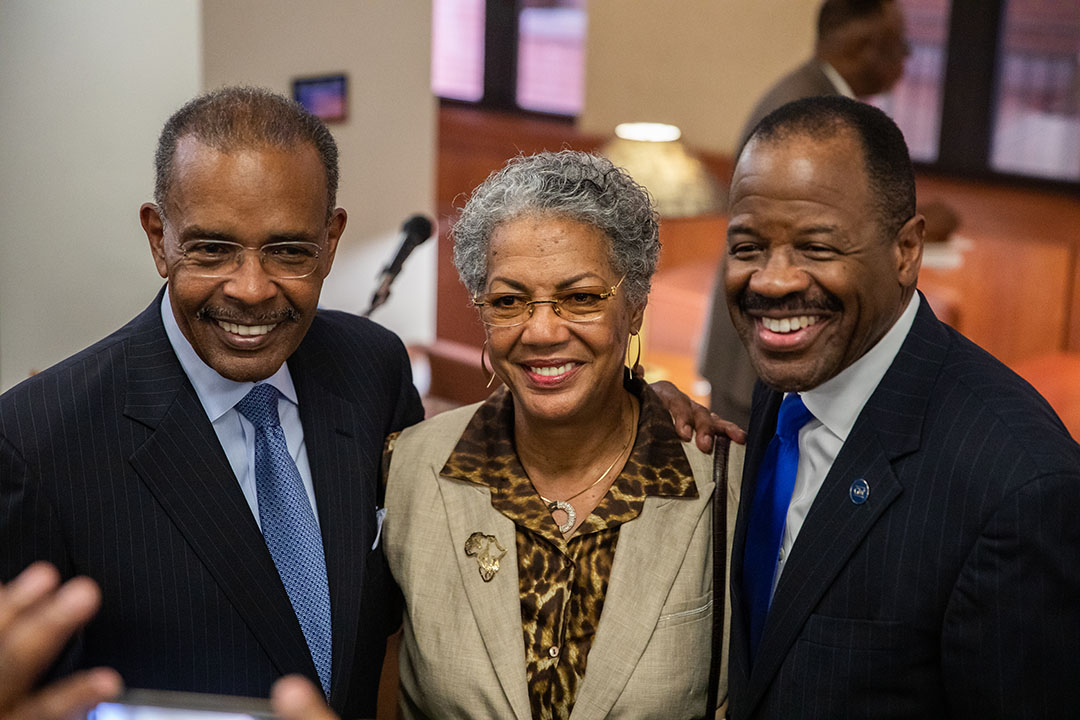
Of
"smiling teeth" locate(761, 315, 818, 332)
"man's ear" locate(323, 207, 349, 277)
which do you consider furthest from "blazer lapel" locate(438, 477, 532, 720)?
"smiling teeth" locate(761, 315, 818, 332)

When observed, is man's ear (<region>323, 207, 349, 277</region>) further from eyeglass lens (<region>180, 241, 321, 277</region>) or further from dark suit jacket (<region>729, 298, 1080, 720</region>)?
dark suit jacket (<region>729, 298, 1080, 720</region>)

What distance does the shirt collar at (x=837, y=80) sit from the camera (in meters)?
4.46

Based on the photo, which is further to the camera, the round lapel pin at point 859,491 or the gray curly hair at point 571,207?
the gray curly hair at point 571,207

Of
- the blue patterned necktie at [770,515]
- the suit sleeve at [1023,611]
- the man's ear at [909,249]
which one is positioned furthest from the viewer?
the blue patterned necktie at [770,515]

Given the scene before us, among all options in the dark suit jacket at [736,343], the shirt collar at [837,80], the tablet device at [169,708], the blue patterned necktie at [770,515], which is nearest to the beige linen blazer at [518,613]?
the blue patterned necktie at [770,515]

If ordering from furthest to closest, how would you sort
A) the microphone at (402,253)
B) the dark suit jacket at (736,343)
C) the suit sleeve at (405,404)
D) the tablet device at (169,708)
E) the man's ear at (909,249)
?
the dark suit jacket at (736,343), the microphone at (402,253), the suit sleeve at (405,404), the man's ear at (909,249), the tablet device at (169,708)

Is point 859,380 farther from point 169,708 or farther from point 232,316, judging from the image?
point 169,708

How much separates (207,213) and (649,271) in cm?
80

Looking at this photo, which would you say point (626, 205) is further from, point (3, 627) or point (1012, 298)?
point (1012, 298)

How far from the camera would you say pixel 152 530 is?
6.47ft

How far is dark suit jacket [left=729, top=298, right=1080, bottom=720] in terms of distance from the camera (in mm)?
1640

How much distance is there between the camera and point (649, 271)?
89.0 inches

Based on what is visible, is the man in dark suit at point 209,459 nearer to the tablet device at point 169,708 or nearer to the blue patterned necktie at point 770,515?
the blue patterned necktie at point 770,515

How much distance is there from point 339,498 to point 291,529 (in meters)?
0.11
